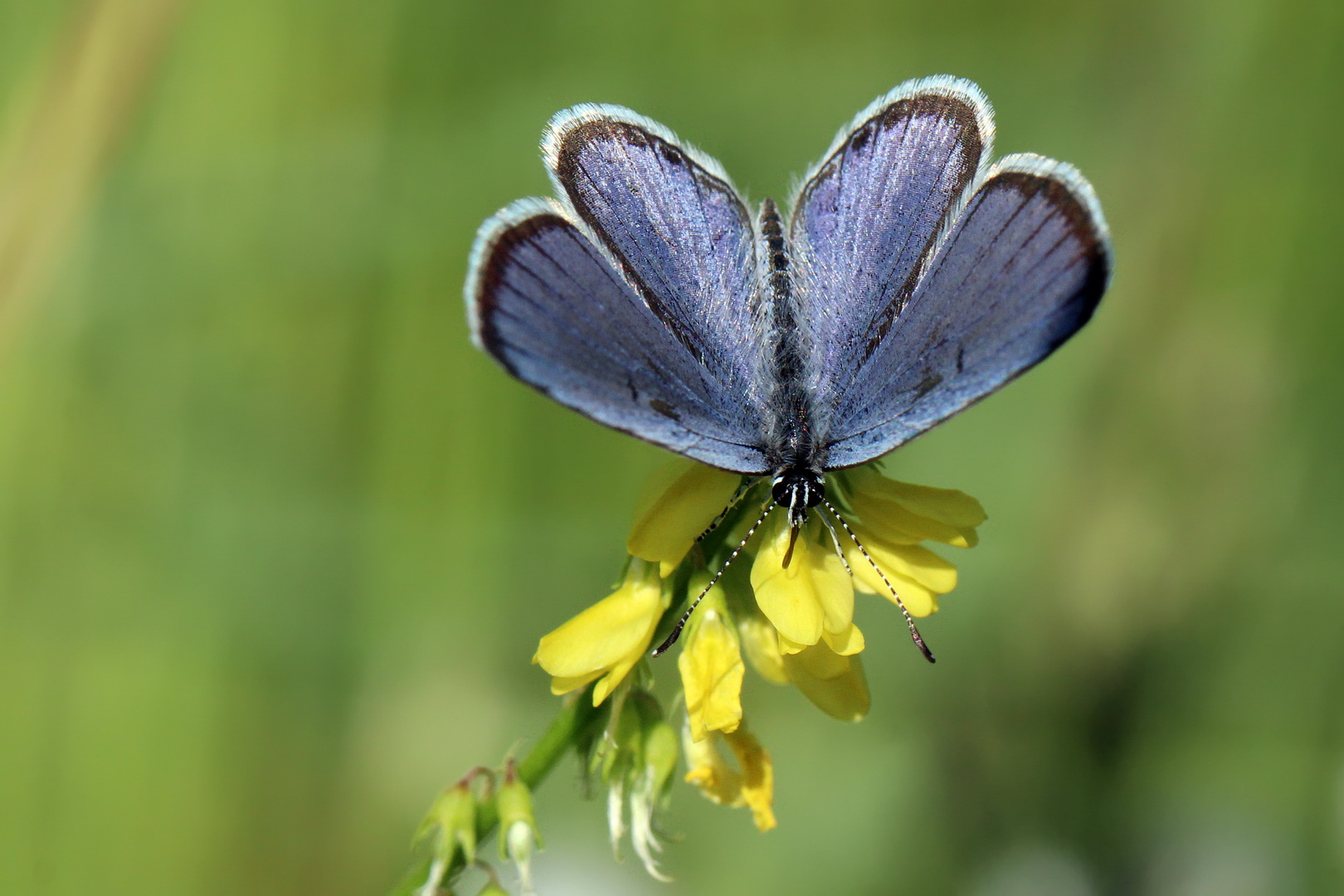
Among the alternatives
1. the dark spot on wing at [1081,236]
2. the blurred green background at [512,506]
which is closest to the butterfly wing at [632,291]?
the dark spot on wing at [1081,236]

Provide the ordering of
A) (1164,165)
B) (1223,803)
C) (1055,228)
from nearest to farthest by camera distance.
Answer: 1. (1055,228)
2. (1223,803)
3. (1164,165)

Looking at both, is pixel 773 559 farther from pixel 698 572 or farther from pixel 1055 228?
pixel 1055 228

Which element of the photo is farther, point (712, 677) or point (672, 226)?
point (672, 226)

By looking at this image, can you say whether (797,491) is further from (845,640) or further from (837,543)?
(845,640)

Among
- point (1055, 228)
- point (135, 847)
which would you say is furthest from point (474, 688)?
point (1055, 228)

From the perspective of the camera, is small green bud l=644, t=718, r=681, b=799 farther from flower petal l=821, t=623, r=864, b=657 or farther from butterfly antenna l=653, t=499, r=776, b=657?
flower petal l=821, t=623, r=864, b=657

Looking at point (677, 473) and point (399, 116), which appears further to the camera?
point (399, 116)

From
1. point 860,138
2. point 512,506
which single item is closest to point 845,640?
point 860,138
